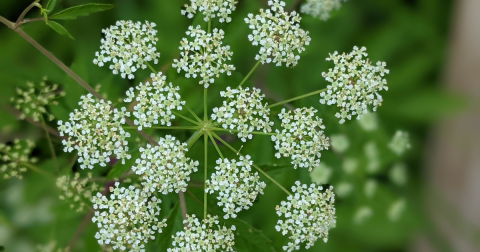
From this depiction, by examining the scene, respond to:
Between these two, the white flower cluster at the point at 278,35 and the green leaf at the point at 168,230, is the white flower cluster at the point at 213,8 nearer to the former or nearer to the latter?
the white flower cluster at the point at 278,35

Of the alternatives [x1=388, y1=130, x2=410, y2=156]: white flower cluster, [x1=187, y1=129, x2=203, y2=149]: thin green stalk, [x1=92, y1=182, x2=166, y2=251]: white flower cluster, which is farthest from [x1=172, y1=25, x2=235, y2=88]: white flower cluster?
[x1=388, y1=130, x2=410, y2=156]: white flower cluster

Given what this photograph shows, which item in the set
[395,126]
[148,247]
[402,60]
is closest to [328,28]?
[402,60]

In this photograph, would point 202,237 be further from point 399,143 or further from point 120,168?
point 399,143

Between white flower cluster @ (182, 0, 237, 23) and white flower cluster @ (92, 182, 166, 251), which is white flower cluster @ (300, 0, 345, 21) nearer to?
white flower cluster @ (182, 0, 237, 23)

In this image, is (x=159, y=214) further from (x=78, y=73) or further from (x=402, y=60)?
(x=402, y=60)

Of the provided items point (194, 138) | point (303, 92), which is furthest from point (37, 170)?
point (303, 92)

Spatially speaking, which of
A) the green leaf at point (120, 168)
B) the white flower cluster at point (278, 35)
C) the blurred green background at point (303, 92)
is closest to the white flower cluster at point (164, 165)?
the green leaf at point (120, 168)
